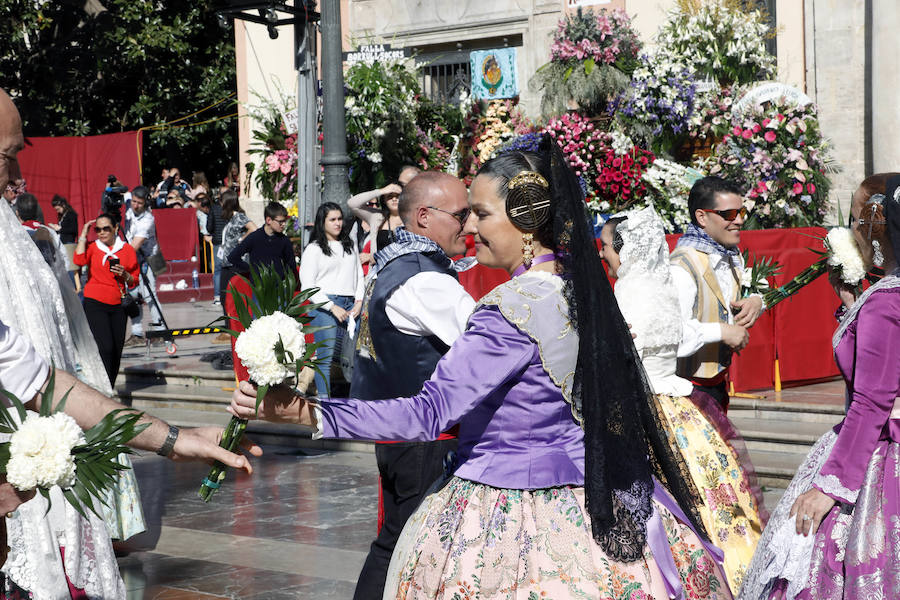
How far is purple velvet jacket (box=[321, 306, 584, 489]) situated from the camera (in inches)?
113

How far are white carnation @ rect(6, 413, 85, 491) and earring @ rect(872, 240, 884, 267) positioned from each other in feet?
8.45

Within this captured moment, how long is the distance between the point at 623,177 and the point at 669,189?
41 centimetres

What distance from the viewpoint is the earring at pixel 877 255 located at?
368 cm

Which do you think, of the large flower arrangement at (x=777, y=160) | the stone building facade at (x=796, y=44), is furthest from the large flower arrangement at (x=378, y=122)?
the large flower arrangement at (x=777, y=160)

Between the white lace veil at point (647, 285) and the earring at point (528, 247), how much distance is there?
5.68 feet

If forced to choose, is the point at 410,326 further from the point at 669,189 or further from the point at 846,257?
the point at 669,189

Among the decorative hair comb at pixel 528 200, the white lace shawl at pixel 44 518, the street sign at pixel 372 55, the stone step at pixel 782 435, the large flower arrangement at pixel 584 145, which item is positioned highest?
the street sign at pixel 372 55

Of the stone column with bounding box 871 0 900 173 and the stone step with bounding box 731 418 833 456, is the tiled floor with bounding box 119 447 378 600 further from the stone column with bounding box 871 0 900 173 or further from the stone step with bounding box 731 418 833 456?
the stone column with bounding box 871 0 900 173

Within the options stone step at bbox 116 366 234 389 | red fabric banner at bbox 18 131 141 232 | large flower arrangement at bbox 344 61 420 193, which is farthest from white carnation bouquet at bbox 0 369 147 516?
red fabric banner at bbox 18 131 141 232

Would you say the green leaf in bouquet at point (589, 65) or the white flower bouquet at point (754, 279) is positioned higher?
the green leaf in bouquet at point (589, 65)

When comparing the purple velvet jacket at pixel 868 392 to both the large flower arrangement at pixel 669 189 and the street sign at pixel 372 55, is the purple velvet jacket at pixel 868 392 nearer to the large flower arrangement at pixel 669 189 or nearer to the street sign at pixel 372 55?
the large flower arrangement at pixel 669 189

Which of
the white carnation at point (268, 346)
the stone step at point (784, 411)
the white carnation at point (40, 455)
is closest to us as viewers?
the white carnation at point (40, 455)

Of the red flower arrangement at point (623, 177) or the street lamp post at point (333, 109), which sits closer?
the street lamp post at point (333, 109)

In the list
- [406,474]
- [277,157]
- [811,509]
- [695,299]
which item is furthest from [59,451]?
[277,157]
